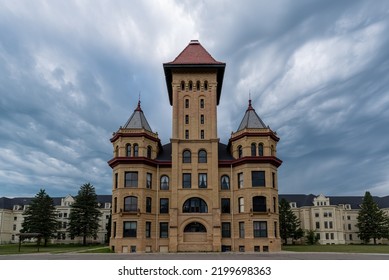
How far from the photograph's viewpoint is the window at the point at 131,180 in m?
43.3

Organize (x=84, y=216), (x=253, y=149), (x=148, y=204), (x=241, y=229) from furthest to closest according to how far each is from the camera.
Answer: (x=84, y=216)
(x=253, y=149)
(x=148, y=204)
(x=241, y=229)

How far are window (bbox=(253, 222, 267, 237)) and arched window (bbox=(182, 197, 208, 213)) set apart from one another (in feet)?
20.4

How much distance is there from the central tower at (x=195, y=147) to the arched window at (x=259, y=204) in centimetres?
450

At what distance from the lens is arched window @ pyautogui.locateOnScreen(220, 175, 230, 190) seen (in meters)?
45.0

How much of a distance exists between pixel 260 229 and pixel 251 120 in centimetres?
1397

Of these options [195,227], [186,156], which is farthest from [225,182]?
[195,227]

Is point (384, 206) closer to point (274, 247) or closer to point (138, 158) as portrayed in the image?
point (274, 247)

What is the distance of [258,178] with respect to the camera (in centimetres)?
4344

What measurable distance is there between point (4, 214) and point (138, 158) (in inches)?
2601

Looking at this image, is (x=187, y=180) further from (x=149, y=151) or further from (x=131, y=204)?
(x=131, y=204)

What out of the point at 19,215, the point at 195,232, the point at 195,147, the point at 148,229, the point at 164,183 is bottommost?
the point at 195,232

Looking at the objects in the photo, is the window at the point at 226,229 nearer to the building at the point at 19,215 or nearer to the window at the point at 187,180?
the window at the point at 187,180

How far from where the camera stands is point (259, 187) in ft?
141

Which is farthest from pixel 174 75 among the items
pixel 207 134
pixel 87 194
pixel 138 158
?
pixel 87 194
